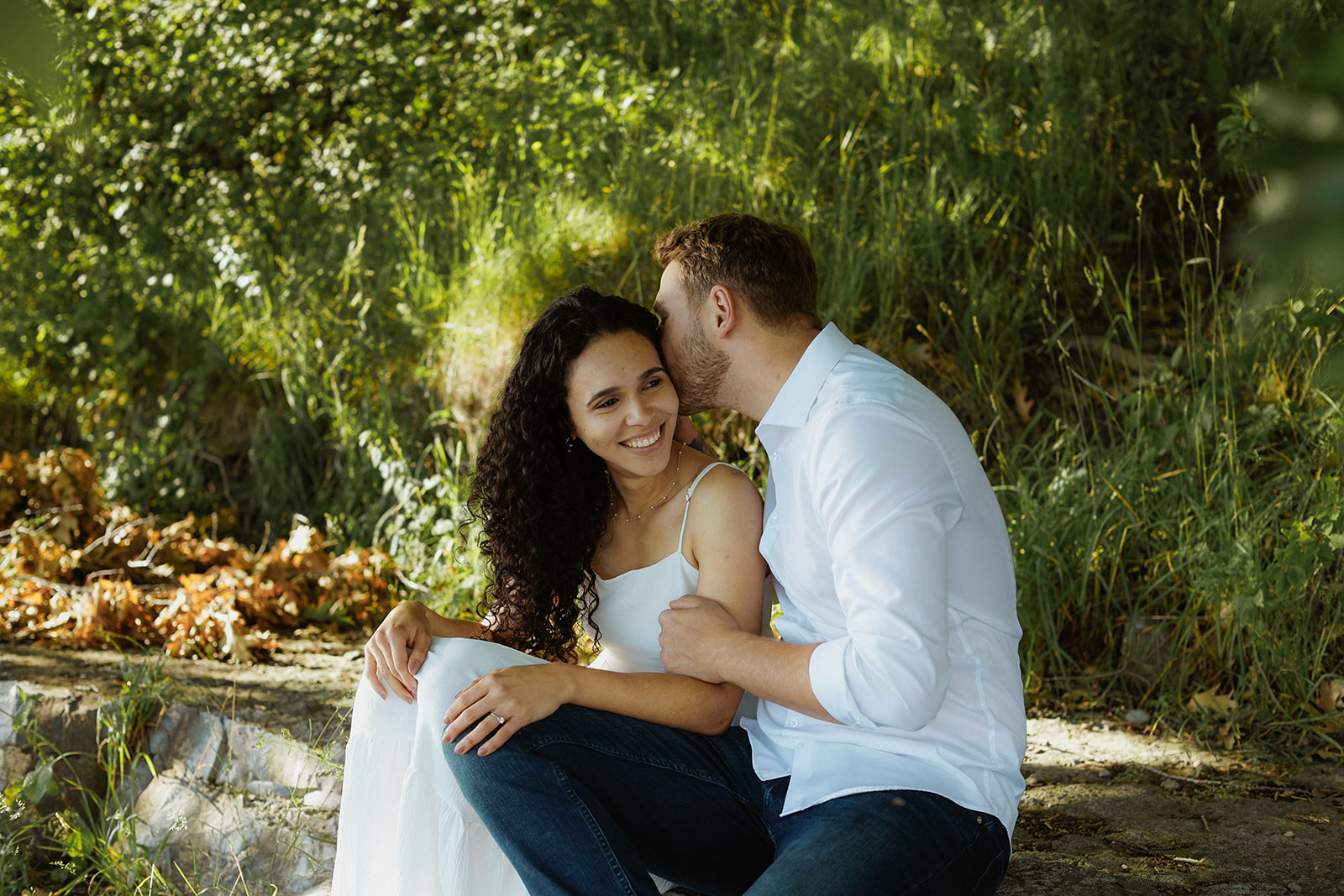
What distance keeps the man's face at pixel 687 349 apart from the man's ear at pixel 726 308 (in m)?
0.04

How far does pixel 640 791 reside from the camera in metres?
1.92

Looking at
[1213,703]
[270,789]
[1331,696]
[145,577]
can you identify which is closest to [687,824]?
[270,789]

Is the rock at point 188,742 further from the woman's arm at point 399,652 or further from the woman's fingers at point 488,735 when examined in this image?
the woman's fingers at point 488,735

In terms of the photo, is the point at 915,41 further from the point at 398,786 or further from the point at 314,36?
the point at 398,786

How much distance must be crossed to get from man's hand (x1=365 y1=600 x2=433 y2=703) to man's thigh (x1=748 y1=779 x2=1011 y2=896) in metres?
0.80

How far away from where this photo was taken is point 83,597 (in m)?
4.17

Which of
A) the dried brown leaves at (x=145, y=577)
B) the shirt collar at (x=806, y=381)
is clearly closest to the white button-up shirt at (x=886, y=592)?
the shirt collar at (x=806, y=381)

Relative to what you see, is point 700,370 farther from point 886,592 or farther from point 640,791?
point 640,791

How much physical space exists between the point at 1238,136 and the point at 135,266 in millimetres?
5439

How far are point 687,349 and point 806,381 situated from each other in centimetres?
31

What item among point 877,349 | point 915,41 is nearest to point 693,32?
point 915,41

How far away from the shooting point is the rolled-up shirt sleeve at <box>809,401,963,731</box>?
153 centimetres

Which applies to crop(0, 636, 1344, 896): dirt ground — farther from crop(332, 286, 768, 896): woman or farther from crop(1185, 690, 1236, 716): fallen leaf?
crop(332, 286, 768, 896): woman

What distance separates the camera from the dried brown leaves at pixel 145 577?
4012mm
